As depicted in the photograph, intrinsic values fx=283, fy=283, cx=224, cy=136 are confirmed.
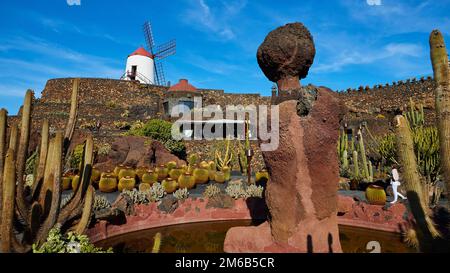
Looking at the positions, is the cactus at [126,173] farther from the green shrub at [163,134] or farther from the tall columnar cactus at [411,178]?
the tall columnar cactus at [411,178]

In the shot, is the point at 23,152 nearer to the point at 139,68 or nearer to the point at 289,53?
the point at 289,53

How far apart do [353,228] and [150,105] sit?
2713 cm

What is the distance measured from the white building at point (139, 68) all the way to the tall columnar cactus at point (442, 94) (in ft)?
122

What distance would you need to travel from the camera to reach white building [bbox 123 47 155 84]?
37719mm

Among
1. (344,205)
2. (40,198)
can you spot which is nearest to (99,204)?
(40,198)

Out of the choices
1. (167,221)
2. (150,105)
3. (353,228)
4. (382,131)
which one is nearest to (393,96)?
(382,131)

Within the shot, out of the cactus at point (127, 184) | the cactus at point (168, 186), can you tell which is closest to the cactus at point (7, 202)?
the cactus at point (168, 186)

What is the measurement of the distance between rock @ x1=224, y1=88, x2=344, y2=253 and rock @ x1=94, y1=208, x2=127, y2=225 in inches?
137

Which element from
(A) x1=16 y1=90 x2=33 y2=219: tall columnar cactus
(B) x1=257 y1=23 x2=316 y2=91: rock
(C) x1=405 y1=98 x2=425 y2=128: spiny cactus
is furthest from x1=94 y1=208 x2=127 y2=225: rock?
(C) x1=405 y1=98 x2=425 y2=128: spiny cactus

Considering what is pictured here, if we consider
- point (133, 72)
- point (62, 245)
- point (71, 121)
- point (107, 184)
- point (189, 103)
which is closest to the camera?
point (62, 245)

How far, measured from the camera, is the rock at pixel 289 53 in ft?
15.5

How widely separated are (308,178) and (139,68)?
1465 inches

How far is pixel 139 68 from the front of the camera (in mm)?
37906

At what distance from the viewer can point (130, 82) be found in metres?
32.0
